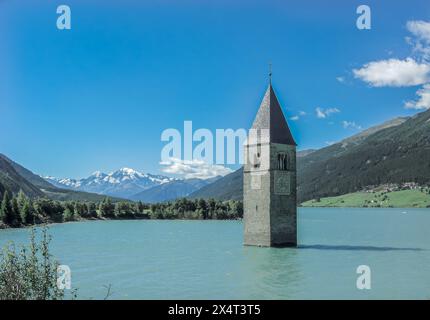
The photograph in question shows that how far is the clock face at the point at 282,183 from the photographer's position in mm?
53906

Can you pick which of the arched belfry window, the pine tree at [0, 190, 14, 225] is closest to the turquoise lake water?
the arched belfry window

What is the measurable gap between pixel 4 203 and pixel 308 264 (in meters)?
90.2

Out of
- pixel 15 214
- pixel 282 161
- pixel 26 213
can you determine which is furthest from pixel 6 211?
pixel 282 161

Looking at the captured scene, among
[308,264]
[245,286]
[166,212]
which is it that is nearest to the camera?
[245,286]

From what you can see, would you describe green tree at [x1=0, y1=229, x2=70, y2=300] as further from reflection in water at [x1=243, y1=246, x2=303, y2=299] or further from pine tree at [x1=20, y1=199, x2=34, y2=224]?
pine tree at [x1=20, y1=199, x2=34, y2=224]

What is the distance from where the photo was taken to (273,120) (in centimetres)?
5544

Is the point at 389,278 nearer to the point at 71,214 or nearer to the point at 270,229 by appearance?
the point at 270,229

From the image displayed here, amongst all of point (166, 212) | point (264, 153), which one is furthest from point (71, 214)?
point (264, 153)

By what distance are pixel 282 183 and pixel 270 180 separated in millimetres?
1837

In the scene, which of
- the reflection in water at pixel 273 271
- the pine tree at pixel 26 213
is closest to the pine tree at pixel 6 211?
the pine tree at pixel 26 213

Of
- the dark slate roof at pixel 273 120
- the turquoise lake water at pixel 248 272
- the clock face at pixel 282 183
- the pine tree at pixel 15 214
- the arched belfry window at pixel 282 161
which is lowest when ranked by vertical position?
the turquoise lake water at pixel 248 272

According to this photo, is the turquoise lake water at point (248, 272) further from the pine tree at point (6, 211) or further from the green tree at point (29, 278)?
the pine tree at point (6, 211)
